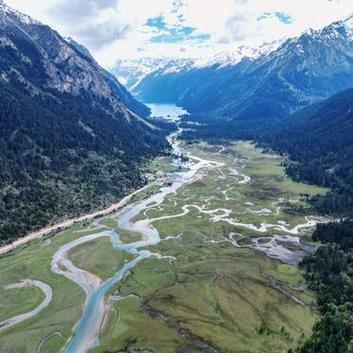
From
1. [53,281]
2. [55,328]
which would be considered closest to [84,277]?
[53,281]

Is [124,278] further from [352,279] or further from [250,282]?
[352,279]

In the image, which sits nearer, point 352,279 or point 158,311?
point 158,311

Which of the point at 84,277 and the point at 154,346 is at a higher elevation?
the point at 84,277

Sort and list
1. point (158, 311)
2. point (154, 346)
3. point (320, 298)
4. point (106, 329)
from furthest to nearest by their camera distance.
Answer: point (320, 298) < point (158, 311) < point (106, 329) < point (154, 346)

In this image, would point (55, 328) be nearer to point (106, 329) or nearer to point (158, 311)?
point (106, 329)

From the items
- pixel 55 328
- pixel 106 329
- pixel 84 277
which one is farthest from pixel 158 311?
pixel 84 277

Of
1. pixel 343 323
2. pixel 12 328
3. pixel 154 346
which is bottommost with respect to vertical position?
pixel 343 323

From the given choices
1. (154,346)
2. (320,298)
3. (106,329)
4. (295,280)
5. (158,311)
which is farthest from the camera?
(295,280)

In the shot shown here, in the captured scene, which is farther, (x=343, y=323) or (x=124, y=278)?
(x=124, y=278)

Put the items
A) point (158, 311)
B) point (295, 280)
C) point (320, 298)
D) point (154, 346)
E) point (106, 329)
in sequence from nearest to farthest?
1. point (154, 346)
2. point (106, 329)
3. point (158, 311)
4. point (320, 298)
5. point (295, 280)
